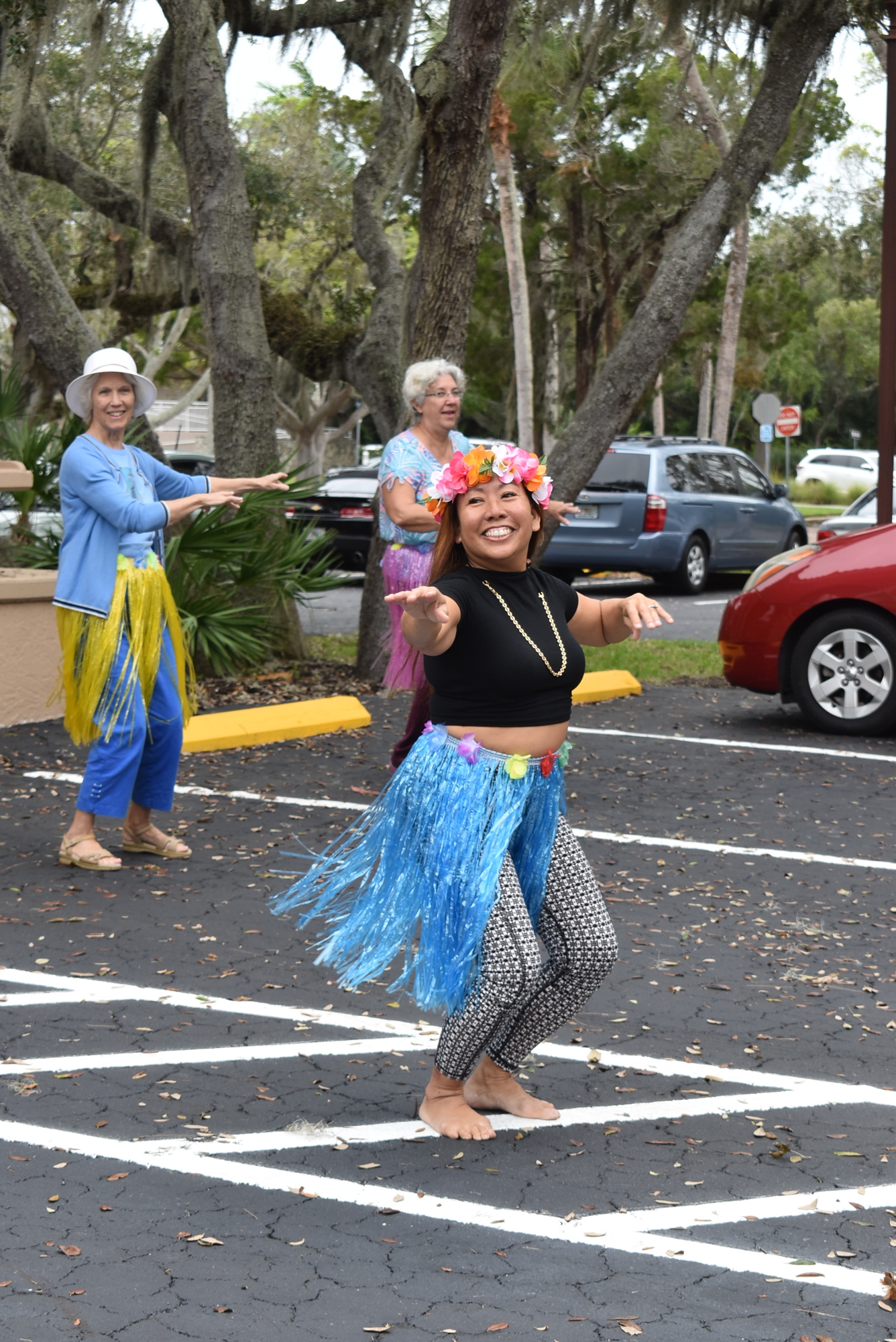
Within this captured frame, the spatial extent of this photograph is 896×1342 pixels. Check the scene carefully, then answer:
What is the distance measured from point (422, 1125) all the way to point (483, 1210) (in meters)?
0.52

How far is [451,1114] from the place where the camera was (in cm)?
402

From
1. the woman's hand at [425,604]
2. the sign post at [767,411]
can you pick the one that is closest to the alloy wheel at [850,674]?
the woman's hand at [425,604]

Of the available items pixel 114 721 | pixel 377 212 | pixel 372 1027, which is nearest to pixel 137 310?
pixel 377 212

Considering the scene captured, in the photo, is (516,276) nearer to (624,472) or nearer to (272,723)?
(624,472)

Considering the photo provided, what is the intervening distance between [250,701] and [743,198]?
4.60 m

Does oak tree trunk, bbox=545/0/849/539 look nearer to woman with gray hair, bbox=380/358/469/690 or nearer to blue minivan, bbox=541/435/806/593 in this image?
woman with gray hair, bbox=380/358/469/690

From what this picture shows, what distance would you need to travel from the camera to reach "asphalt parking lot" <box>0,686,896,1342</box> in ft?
10.4

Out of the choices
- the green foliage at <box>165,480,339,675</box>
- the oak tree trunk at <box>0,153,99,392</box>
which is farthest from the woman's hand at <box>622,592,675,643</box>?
the oak tree trunk at <box>0,153,99,392</box>

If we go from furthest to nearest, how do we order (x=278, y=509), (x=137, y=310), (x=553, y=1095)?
(x=137, y=310)
(x=278, y=509)
(x=553, y=1095)

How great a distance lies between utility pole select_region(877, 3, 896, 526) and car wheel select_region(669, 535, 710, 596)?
6.68 meters

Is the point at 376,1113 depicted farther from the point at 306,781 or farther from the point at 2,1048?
the point at 306,781

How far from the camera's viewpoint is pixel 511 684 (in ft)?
12.9

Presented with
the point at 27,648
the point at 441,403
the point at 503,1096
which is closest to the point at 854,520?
the point at 27,648

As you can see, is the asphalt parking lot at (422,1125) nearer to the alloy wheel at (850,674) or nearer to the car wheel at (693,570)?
the alloy wheel at (850,674)
